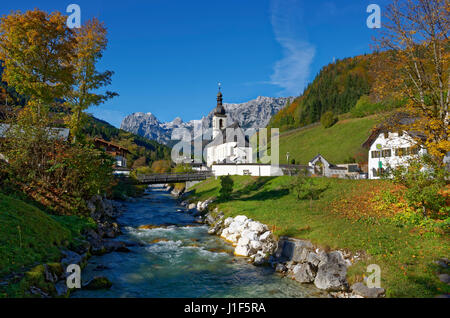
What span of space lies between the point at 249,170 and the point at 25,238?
4493 centimetres

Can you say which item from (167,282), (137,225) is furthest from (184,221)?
(167,282)

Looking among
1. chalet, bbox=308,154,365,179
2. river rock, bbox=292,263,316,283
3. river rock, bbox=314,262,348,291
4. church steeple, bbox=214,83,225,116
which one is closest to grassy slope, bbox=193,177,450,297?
river rock, bbox=314,262,348,291

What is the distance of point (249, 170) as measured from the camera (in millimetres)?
55562

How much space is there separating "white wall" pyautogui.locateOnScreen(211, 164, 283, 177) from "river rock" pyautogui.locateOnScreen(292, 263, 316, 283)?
117 feet

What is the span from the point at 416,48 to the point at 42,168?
31064mm

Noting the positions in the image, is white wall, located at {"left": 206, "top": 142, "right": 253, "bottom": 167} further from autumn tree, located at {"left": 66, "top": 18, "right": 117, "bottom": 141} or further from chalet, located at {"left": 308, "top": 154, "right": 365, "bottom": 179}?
autumn tree, located at {"left": 66, "top": 18, "right": 117, "bottom": 141}

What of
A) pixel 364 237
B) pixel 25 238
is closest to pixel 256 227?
pixel 364 237

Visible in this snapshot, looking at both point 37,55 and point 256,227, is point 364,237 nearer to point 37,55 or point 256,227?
point 256,227

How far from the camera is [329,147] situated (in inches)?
3450

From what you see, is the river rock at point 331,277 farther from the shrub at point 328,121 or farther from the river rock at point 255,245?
the shrub at point 328,121

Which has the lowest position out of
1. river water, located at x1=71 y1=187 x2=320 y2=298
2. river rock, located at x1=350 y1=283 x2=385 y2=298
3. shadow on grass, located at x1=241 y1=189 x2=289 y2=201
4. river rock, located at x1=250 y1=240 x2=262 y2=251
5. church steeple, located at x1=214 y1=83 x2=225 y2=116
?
river water, located at x1=71 y1=187 x2=320 y2=298

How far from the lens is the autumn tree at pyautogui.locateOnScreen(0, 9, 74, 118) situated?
79.2 feet
